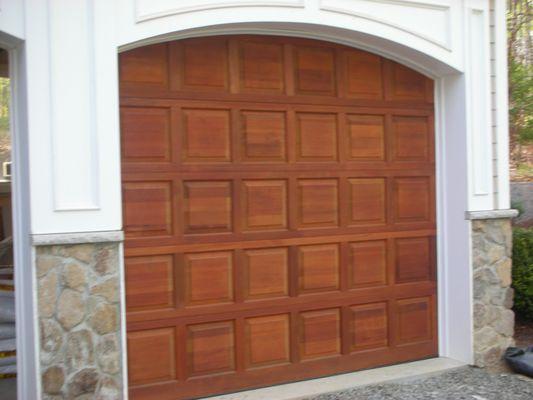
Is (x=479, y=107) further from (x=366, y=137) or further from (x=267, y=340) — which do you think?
(x=267, y=340)

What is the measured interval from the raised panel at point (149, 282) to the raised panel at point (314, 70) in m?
1.76

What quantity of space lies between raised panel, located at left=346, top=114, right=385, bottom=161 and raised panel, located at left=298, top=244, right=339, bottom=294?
81 cm

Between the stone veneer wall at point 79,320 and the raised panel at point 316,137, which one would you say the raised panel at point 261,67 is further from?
the stone veneer wall at point 79,320

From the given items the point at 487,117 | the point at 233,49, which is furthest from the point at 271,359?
the point at 487,117

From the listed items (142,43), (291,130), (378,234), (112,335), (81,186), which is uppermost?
(142,43)

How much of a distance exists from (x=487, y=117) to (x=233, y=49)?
2344mm

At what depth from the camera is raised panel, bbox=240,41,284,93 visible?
4918 millimetres

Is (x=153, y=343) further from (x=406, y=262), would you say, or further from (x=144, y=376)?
(x=406, y=262)

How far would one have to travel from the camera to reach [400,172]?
5547 mm

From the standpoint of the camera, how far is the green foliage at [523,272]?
693cm

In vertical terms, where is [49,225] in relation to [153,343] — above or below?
above

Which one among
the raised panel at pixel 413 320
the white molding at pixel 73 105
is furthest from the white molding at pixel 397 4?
the raised panel at pixel 413 320

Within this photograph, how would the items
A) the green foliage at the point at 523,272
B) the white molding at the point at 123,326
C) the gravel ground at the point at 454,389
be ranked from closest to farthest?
the white molding at the point at 123,326
the gravel ground at the point at 454,389
the green foliage at the point at 523,272

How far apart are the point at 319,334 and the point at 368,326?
1.59ft
